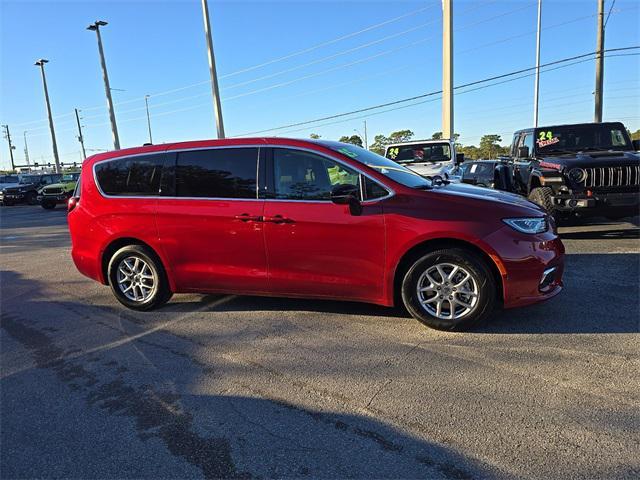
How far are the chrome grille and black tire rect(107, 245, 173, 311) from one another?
22.1 ft

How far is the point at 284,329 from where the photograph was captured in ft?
14.6

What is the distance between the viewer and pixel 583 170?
764 cm

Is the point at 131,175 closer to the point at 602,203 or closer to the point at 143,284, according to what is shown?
the point at 143,284

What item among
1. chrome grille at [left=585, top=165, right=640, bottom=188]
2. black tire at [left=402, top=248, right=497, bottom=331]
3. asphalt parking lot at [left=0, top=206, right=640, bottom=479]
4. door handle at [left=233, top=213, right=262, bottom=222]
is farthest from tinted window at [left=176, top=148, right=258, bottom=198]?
chrome grille at [left=585, top=165, right=640, bottom=188]

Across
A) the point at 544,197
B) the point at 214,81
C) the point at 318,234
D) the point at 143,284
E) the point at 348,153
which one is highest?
the point at 214,81

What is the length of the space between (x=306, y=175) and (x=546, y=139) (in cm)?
658

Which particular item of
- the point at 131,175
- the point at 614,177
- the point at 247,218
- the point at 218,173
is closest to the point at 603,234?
the point at 614,177

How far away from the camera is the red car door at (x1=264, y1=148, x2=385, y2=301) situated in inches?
167

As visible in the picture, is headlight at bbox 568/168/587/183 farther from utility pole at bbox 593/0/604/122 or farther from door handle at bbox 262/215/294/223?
utility pole at bbox 593/0/604/122

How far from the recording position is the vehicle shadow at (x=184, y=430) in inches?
97.0

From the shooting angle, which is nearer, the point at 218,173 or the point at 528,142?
the point at 218,173

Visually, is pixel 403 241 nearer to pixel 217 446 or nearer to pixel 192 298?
pixel 217 446

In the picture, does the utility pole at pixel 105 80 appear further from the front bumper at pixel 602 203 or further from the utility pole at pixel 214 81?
the front bumper at pixel 602 203

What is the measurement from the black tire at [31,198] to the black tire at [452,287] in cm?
3135
